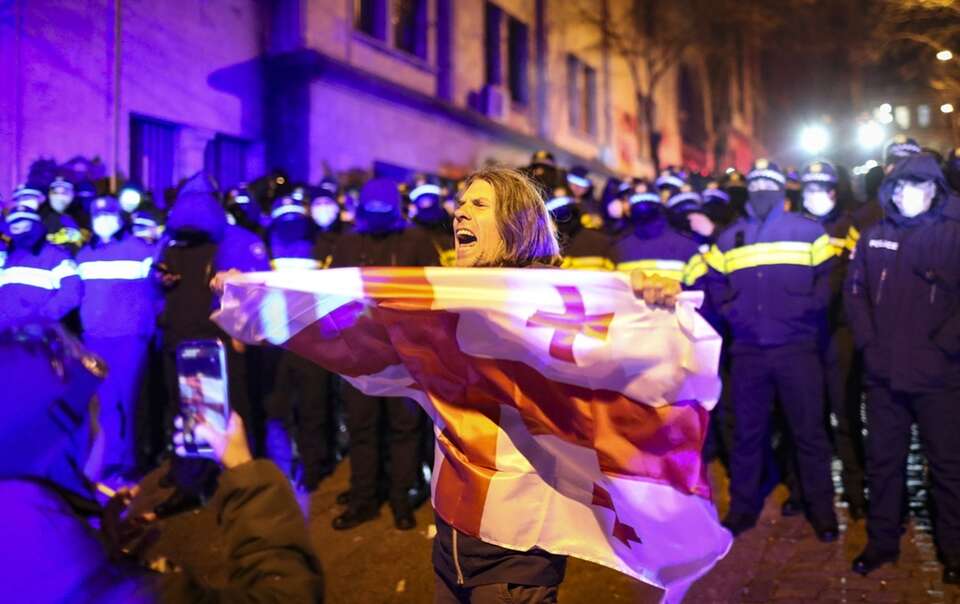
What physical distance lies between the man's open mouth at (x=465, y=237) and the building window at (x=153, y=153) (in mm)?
11632

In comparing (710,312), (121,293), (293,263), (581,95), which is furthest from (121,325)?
(581,95)

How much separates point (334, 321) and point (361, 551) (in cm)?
294

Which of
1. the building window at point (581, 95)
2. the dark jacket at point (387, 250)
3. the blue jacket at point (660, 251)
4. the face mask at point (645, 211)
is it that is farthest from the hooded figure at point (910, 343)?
the building window at point (581, 95)

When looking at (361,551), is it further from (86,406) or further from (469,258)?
(86,406)

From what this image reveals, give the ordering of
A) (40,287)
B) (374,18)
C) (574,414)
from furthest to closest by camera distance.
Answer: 1. (374,18)
2. (40,287)
3. (574,414)

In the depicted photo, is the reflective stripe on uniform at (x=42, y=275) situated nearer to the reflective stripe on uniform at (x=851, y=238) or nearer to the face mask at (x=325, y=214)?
the face mask at (x=325, y=214)

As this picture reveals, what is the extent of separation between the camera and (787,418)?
214 inches

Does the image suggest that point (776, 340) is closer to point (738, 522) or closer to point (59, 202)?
point (738, 522)

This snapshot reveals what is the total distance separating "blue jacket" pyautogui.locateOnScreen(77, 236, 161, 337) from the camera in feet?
22.1

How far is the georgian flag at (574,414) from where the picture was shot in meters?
2.50

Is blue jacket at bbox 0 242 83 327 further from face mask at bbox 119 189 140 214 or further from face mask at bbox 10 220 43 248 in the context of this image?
face mask at bbox 119 189 140 214

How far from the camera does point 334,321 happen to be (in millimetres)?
2865

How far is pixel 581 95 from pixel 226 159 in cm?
1796

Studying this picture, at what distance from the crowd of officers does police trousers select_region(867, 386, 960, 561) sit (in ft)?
0.04
